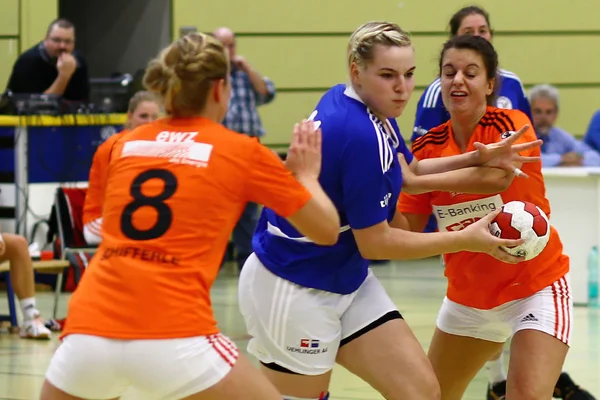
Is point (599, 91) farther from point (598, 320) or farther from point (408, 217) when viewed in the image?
point (408, 217)

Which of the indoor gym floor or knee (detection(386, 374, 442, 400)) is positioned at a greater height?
knee (detection(386, 374, 442, 400))

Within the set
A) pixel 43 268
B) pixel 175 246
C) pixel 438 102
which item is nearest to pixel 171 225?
pixel 175 246

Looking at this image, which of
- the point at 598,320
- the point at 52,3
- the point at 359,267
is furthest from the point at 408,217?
the point at 52,3

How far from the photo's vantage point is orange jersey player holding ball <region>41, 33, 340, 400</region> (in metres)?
3.13

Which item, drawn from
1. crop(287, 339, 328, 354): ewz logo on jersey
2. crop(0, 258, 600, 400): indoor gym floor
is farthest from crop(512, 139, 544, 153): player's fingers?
crop(0, 258, 600, 400): indoor gym floor

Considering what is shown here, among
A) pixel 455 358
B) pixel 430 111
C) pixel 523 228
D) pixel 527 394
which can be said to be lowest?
pixel 455 358

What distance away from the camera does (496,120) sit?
448 centimetres

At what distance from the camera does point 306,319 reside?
4070mm

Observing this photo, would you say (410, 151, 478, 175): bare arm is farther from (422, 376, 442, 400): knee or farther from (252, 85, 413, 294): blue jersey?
(422, 376, 442, 400): knee

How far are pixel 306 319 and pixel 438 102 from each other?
232 cm

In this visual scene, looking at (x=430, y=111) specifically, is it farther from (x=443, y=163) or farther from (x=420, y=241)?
(x=420, y=241)

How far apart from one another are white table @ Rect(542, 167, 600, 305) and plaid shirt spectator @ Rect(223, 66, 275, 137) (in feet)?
9.23

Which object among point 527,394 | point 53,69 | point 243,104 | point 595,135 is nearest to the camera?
point 527,394

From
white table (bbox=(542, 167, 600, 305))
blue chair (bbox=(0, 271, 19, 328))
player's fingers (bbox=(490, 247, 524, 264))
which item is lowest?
blue chair (bbox=(0, 271, 19, 328))
